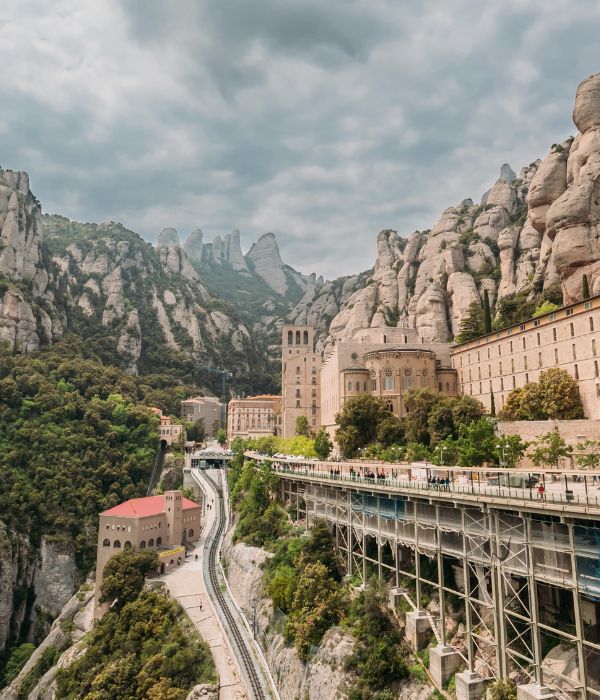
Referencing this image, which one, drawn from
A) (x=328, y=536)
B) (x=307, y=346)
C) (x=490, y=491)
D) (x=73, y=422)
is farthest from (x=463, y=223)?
(x=490, y=491)

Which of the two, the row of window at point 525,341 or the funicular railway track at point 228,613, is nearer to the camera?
the funicular railway track at point 228,613

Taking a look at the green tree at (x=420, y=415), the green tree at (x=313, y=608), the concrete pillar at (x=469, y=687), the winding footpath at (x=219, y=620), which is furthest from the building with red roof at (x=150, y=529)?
the concrete pillar at (x=469, y=687)

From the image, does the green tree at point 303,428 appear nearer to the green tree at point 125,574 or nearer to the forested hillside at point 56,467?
the forested hillside at point 56,467

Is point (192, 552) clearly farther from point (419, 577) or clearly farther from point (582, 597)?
point (582, 597)

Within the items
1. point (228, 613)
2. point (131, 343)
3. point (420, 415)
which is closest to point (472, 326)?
point (420, 415)

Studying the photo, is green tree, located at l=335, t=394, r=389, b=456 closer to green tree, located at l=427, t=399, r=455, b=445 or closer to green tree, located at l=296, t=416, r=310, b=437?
green tree, located at l=427, t=399, r=455, b=445
